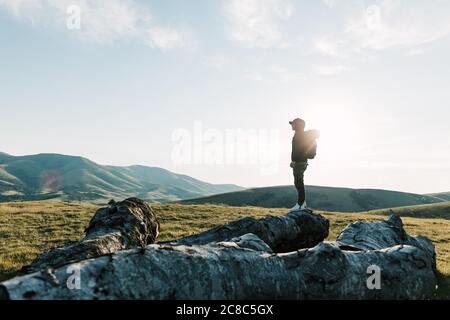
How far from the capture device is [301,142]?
1652cm

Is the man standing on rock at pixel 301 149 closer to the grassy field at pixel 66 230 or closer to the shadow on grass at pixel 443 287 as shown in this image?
the shadow on grass at pixel 443 287

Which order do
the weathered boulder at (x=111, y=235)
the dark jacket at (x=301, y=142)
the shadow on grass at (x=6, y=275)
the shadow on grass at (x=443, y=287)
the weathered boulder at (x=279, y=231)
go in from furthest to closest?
the dark jacket at (x=301, y=142)
the weathered boulder at (x=279, y=231)
the shadow on grass at (x=6, y=275)
the shadow on grass at (x=443, y=287)
the weathered boulder at (x=111, y=235)

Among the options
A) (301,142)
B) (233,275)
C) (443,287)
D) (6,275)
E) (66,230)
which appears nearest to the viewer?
(233,275)

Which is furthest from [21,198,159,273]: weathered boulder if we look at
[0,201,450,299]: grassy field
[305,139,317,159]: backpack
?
[305,139,317,159]: backpack

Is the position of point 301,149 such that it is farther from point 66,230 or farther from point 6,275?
point 66,230

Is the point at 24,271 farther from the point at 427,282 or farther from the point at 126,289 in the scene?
the point at 427,282

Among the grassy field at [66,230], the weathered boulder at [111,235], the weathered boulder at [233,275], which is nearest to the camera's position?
the weathered boulder at [233,275]

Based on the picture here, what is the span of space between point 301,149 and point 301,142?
11.6 inches

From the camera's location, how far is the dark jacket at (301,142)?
16516 millimetres

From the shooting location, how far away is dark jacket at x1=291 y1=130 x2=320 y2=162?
650 inches

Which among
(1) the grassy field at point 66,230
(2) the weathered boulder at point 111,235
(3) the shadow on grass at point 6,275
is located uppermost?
(2) the weathered boulder at point 111,235

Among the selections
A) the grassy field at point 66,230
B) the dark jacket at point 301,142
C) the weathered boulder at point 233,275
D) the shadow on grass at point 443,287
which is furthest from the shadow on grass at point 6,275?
the shadow on grass at point 443,287

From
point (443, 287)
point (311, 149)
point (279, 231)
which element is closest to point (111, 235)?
point (279, 231)

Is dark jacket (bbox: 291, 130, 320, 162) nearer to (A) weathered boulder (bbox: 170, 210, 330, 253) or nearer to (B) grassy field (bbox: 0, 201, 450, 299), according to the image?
(A) weathered boulder (bbox: 170, 210, 330, 253)
